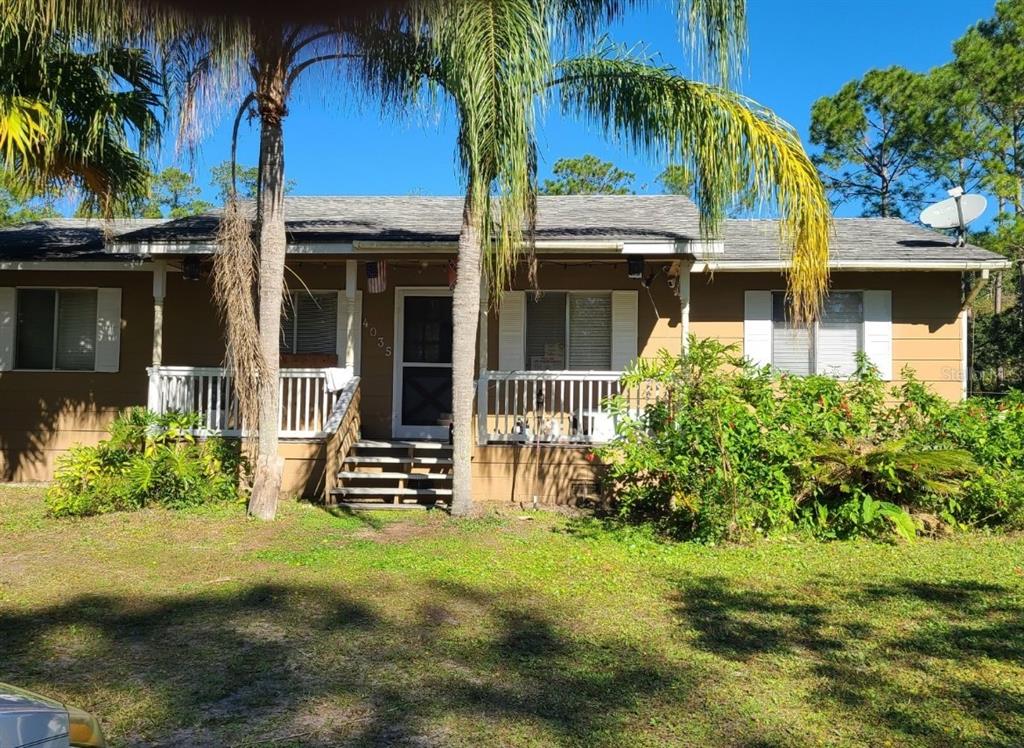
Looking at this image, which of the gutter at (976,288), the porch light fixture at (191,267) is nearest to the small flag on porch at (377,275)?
the porch light fixture at (191,267)

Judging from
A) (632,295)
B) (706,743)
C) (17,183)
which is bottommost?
(706,743)

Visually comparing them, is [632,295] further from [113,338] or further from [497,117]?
[113,338]

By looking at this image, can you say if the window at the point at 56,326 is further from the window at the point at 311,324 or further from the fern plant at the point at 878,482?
the fern plant at the point at 878,482

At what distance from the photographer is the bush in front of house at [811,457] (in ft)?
24.3

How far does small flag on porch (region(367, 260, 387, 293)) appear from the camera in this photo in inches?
404

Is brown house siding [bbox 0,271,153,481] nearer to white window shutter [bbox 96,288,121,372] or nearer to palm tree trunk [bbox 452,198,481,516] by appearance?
white window shutter [bbox 96,288,121,372]

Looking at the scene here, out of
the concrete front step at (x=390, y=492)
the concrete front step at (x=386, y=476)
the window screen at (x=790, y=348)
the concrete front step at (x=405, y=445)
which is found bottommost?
the concrete front step at (x=390, y=492)

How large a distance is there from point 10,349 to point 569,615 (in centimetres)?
965

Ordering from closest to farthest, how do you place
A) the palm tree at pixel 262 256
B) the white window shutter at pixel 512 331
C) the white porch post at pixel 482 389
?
1. the palm tree at pixel 262 256
2. the white porch post at pixel 482 389
3. the white window shutter at pixel 512 331

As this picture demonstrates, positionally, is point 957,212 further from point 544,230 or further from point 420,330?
point 420,330

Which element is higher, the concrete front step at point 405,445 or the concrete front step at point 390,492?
the concrete front step at point 405,445

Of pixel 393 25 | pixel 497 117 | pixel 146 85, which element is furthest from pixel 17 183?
pixel 497 117

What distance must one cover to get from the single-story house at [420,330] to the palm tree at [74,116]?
1.39m

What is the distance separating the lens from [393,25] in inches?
278
